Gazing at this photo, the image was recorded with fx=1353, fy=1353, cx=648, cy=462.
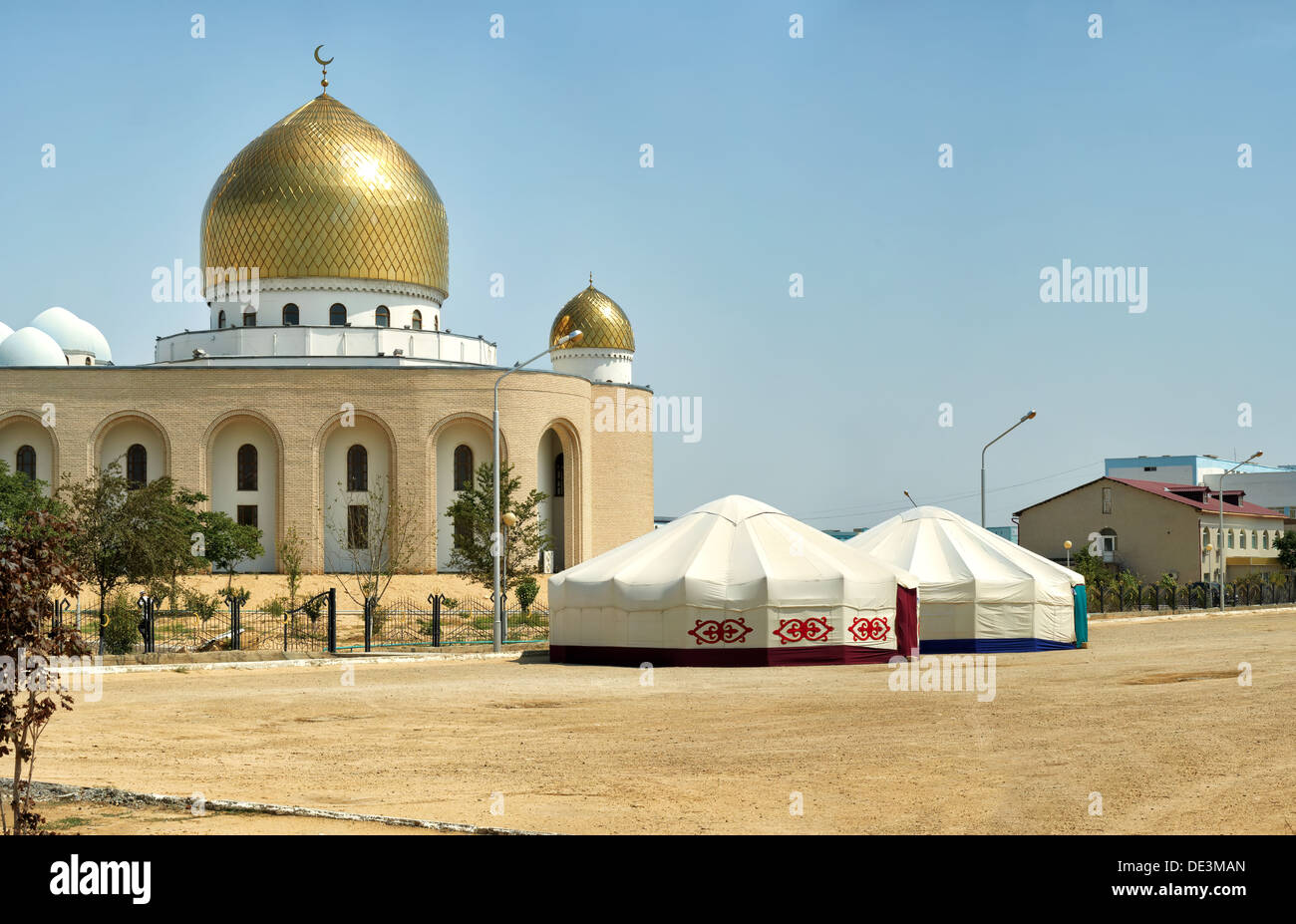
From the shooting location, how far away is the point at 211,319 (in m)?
47.5

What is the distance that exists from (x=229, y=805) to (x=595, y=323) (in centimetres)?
4508

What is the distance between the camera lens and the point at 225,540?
38.2 meters

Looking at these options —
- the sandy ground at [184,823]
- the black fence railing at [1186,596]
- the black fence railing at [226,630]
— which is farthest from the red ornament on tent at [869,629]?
the black fence railing at [1186,596]

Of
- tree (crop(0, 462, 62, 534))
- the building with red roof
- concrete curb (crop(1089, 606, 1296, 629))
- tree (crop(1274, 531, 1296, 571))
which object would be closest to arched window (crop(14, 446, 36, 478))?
tree (crop(0, 462, 62, 534))

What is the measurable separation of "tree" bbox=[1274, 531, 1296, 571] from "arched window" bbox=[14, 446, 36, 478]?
168ft

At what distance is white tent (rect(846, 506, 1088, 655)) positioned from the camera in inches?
992

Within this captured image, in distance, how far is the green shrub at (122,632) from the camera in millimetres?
24328

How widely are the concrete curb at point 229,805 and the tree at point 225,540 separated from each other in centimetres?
2816

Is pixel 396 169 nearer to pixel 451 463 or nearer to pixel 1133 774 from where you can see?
pixel 451 463

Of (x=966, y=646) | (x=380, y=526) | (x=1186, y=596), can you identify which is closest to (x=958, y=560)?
(x=966, y=646)

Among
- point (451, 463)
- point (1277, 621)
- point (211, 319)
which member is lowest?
point (1277, 621)

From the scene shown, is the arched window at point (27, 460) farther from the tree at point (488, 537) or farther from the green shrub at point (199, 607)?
the tree at point (488, 537)
